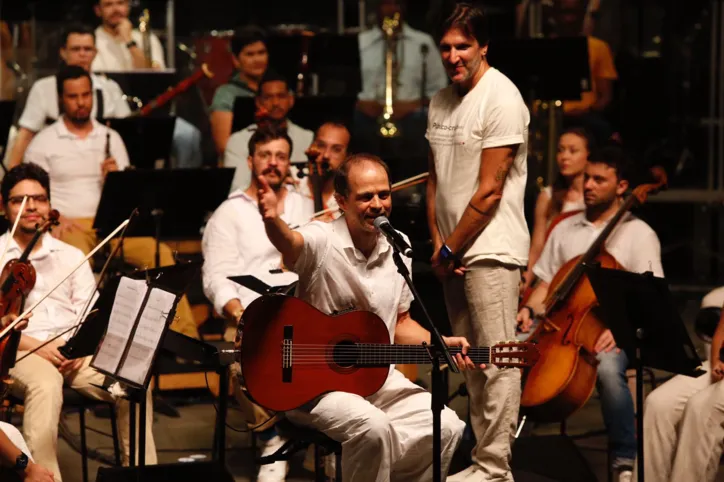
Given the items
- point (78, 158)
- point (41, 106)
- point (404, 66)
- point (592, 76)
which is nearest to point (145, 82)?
point (41, 106)

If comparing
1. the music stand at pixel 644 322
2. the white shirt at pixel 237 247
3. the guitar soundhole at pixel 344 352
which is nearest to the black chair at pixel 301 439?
the guitar soundhole at pixel 344 352

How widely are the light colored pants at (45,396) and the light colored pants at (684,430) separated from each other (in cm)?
216

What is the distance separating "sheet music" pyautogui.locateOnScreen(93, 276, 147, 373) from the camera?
15.4 feet

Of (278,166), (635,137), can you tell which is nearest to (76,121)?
(278,166)

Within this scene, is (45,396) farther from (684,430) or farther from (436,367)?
(684,430)

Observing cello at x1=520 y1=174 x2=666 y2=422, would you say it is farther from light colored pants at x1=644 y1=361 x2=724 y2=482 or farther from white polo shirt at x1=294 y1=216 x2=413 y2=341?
white polo shirt at x1=294 y1=216 x2=413 y2=341

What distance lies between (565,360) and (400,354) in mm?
1336

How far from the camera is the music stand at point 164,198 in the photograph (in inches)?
260

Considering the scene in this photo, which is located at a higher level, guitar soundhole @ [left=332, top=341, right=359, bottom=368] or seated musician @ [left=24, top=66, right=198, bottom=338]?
seated musician @ [left=24, top=66, right=198, bottom=338]

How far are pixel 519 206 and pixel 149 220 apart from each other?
255cm

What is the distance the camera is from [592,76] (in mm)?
8914

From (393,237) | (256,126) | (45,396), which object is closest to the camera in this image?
(393,237)

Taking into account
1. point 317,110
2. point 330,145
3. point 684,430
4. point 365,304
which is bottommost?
point 684,430

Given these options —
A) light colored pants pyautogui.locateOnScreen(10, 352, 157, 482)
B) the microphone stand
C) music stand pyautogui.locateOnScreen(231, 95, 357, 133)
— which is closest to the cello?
the microphone stand
